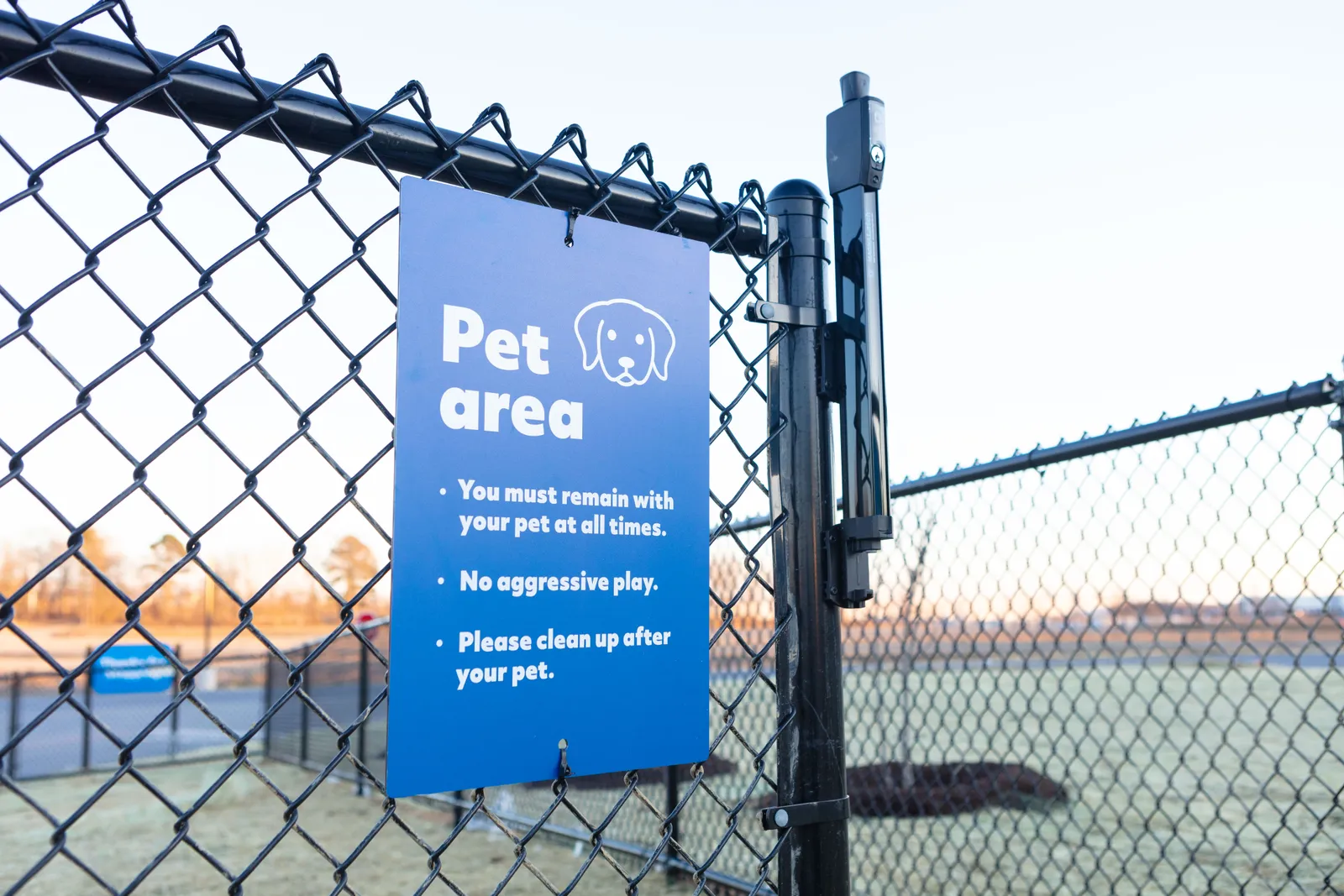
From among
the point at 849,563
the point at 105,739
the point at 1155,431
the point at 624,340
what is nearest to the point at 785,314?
the point at 624,340

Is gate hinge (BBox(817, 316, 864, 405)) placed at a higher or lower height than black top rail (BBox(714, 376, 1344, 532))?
lower

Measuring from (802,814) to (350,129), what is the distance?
1.39 meters

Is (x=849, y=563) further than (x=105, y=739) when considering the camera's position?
No

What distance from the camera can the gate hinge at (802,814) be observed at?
5.40ft

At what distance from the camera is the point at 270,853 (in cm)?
497

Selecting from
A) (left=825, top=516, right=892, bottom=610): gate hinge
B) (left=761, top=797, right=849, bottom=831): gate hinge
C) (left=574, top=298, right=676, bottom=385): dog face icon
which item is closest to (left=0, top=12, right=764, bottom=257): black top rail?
(left=574, top=298, right=676, bottom=385): dog face icon

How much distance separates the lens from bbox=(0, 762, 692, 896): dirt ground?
4.95 metres

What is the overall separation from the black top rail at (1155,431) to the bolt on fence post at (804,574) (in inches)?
16.6

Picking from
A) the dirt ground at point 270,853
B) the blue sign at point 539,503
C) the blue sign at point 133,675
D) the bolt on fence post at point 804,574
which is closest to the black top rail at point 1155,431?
the bolt on fence post at point 804,574

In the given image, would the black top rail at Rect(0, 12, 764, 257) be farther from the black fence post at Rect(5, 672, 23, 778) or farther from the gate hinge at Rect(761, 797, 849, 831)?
the black fence post at Rect(5, 672, 23, 778)

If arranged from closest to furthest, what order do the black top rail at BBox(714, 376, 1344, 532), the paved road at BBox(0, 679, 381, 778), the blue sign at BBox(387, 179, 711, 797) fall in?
the blue sign at BBox(387, 179, 711, 797), the black top rail at BBox(714, 376, 1344, 532), the paved road at BBox(0, 679, 381, 778)

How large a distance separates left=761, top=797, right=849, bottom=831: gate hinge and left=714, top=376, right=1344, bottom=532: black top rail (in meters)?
0.69

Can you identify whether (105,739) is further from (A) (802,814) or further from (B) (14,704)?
(A) (802,814)

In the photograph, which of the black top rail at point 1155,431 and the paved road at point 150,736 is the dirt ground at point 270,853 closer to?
the paved road at point 150,736
